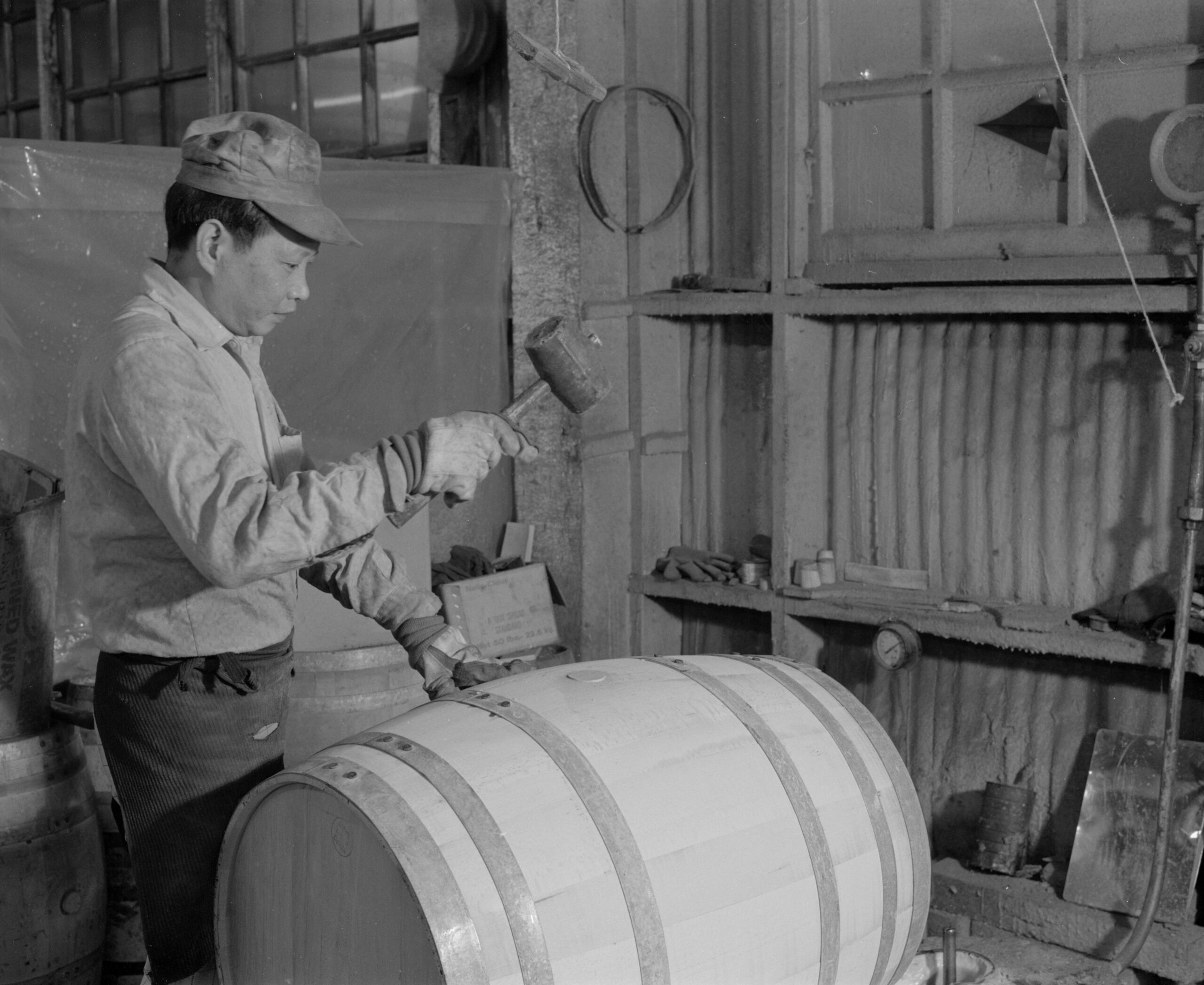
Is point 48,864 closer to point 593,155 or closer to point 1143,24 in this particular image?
point 593,155

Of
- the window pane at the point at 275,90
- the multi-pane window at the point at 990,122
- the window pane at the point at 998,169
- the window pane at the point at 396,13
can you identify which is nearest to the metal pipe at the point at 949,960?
the multi-pane window at the point at 990,122

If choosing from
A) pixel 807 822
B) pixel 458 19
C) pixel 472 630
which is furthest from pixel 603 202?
pixel 807 822

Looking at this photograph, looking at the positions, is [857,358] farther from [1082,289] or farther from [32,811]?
[32,811]

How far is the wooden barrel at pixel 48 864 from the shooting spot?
3500 mm

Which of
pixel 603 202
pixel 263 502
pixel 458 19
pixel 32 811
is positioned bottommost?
pixel 32 811

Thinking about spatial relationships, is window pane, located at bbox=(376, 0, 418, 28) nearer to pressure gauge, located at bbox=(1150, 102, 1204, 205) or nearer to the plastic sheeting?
the plastic sheeting

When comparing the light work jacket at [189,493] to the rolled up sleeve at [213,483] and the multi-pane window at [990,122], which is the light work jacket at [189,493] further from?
the multi-pane window at [990,122]

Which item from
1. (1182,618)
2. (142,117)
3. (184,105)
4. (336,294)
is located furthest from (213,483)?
(142,117)

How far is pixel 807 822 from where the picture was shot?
282 centimetres

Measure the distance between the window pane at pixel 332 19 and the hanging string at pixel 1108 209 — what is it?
349 centimetres

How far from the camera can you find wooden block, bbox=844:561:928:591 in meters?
4.97

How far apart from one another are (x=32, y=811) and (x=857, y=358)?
10.2 ft

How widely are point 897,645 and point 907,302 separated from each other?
1145 mm

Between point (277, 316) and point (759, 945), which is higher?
point (277, 316)
